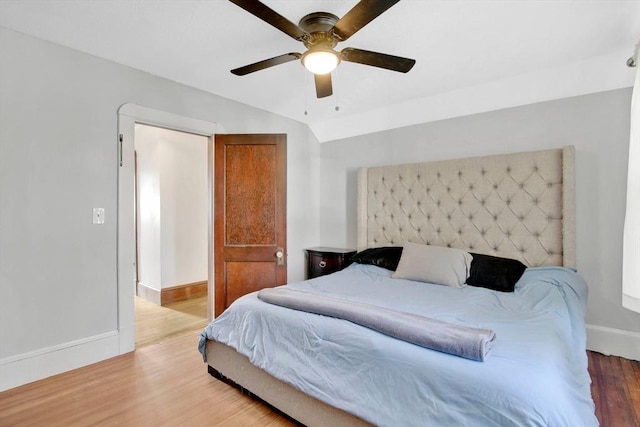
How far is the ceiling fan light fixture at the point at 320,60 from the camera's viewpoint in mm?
1804

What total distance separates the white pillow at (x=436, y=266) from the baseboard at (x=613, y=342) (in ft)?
3.75

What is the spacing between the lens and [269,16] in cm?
154

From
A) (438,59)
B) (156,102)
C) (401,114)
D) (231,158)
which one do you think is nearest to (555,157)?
(438,59)

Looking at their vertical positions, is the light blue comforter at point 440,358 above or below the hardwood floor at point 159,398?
above

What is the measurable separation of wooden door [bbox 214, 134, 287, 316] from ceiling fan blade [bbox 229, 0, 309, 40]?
1530 mm

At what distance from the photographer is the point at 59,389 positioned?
2.09 metres

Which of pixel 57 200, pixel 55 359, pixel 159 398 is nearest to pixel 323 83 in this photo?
pixel 57 200

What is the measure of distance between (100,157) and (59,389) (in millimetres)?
1689

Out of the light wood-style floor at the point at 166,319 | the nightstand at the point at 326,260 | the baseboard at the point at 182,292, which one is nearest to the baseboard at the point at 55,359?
the light wood-style floor at the point at 166,319

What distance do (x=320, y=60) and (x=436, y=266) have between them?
5.76 feet

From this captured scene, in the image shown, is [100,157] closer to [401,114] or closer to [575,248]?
[401,114]

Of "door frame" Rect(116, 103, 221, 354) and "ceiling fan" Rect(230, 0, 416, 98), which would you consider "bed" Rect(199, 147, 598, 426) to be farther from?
"ceiling fan" Rect(230, 0, 416, 98)

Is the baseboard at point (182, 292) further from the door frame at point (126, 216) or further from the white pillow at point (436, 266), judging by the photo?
the white pillow at point (436, 266)

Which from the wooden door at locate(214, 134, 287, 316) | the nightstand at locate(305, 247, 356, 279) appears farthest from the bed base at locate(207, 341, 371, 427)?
the nightstand at locate(305, 247, 356, 279)
